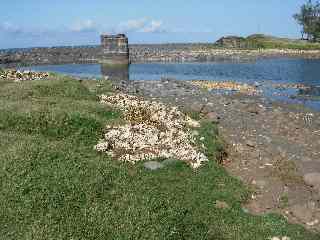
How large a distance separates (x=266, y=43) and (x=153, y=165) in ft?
545

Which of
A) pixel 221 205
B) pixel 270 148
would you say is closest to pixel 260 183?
pixel 221 205

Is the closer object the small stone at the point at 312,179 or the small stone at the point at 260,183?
the small stone at the point at 260,183

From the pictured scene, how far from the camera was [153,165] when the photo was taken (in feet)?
63.7

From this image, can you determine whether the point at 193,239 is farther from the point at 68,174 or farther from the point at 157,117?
the point at 157,117

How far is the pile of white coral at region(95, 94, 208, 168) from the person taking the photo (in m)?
20.6

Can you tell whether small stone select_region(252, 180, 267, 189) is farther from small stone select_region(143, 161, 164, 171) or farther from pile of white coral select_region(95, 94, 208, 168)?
small stone select_region(143, 161, 164, 171)

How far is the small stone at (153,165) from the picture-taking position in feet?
62.8

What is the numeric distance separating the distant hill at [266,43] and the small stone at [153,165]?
494ft

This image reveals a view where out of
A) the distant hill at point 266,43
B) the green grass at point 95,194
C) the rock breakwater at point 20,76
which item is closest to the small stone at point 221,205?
the green grass at point 95,194

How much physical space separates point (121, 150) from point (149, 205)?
663 centimetres

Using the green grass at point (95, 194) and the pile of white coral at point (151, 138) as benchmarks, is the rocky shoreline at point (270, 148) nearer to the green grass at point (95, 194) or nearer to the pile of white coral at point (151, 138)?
the pile of white coral at point (151, 138)

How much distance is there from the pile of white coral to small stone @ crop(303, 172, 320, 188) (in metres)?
4.53

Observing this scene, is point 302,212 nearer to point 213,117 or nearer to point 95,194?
point 95,194

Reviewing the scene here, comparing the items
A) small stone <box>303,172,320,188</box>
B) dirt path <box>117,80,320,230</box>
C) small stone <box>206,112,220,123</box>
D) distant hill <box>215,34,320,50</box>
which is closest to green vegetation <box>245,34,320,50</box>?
distant hill <box>215,34,320,50</box>
